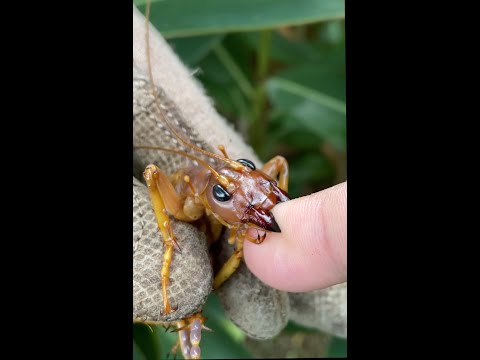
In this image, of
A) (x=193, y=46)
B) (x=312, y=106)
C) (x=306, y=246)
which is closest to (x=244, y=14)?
(x=193, y=46)


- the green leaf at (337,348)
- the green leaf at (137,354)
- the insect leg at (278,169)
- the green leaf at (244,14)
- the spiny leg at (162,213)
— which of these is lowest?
the green leaf at (337,348)

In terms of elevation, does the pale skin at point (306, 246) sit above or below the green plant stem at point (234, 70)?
above

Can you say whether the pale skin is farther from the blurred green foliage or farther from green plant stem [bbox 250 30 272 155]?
green plant stem [bbox 250 30 272 155]

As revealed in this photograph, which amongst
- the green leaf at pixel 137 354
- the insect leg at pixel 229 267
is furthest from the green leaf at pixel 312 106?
the green leaf at pixel 137 354

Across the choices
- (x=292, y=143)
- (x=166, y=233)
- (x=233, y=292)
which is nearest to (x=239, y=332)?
(x=233, y=292)

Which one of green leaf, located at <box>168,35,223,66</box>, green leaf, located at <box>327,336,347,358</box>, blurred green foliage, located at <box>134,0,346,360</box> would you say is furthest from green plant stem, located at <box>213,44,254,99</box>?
green leaf, located at <box>327,336,347,358</box>

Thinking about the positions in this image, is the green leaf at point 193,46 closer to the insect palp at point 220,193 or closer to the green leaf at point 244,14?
the green leaf at point 244,14

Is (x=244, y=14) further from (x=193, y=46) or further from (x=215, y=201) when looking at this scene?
(x=215, y=201)
